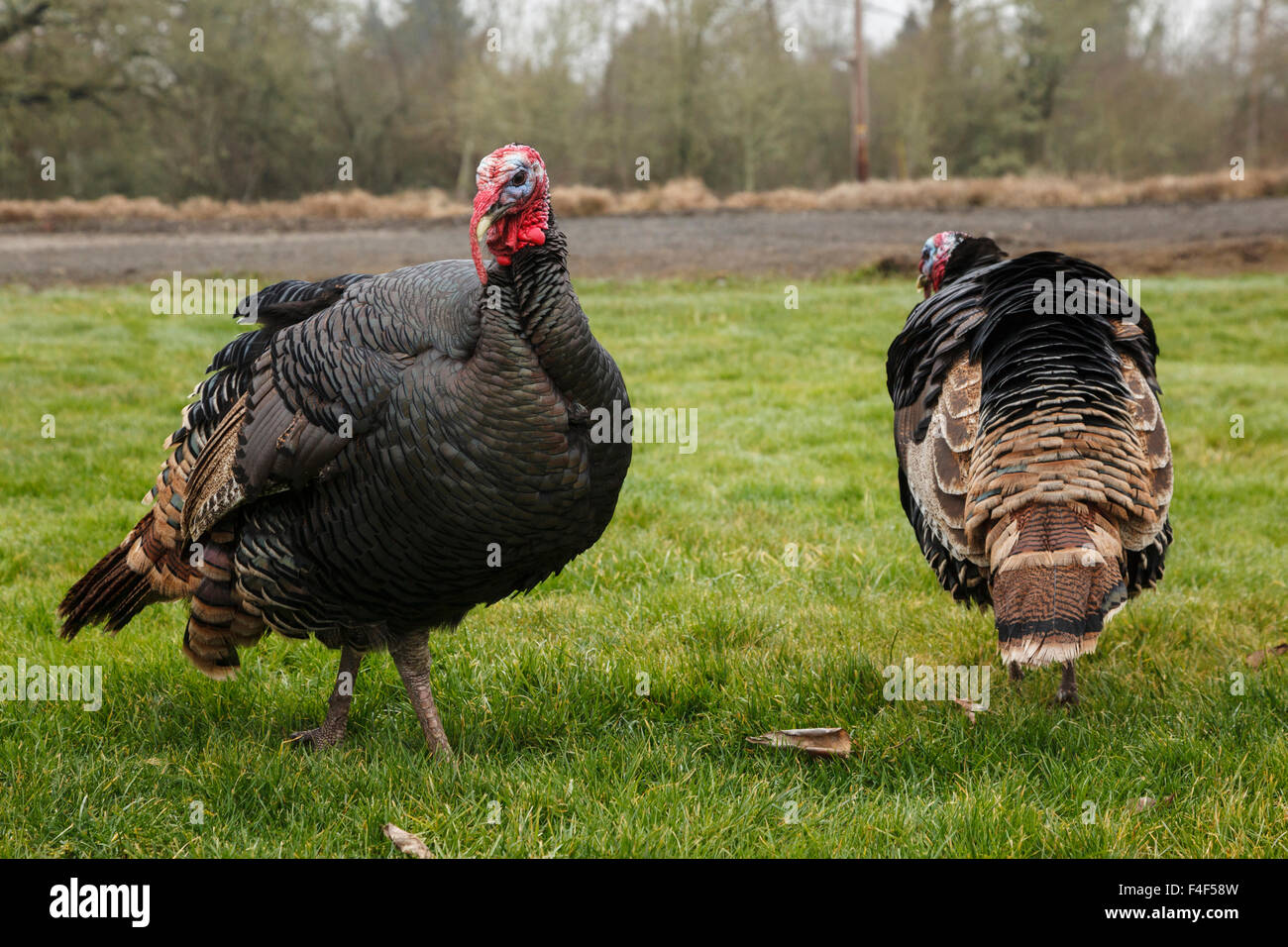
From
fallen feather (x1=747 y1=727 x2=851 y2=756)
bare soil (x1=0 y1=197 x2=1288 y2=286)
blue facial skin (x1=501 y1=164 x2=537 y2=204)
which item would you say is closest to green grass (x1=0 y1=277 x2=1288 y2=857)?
fallen feather (x1=747 y1=727 x2=851 y2=756)

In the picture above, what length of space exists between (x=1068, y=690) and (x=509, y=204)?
2.66m

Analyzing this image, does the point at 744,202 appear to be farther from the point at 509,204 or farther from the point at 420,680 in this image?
the point at 509,204

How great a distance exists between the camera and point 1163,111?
30.0 meters

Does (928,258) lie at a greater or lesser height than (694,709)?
greater

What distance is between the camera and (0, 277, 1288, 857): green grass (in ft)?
9.66

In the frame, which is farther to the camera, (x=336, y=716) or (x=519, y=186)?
(x=336, y=716)

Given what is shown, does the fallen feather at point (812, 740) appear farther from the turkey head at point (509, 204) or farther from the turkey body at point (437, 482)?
the turkey head at point (509, 204)

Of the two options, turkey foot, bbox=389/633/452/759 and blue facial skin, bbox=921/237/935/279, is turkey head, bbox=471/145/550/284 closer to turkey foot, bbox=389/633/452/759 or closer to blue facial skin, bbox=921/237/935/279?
turkey foot, bbox=389/633/452/759

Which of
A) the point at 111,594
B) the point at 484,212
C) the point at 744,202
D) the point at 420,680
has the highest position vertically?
the point at 744,202

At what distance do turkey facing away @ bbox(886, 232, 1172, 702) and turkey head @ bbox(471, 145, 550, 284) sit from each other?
1637mm


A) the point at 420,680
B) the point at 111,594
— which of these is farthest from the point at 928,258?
the point at 111,594

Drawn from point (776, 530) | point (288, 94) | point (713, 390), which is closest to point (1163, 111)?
point (288, 94)

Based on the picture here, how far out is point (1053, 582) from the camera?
3.04m

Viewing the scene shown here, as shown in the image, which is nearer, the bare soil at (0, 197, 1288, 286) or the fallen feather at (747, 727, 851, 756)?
the fallen feather at (747, 727, 851, 756)
